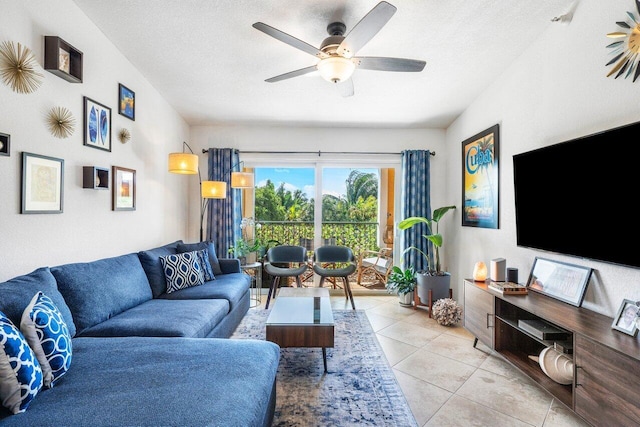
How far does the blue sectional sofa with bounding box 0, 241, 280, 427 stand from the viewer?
1.19 meters

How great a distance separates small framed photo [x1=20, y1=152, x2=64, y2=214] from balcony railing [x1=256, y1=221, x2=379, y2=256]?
9.70 feet

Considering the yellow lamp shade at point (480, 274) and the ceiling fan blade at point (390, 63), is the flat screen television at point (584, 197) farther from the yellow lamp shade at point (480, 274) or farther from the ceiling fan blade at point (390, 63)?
the ceiling fan blade at point (390, 63)

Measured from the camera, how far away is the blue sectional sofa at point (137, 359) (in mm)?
1192

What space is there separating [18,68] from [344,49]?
77.4 inches

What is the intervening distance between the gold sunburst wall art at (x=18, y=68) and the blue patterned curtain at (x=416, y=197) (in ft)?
13.4

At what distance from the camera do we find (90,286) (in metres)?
2.16

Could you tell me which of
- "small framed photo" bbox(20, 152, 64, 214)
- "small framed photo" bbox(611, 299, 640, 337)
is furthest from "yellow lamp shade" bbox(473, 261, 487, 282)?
"small framed photo" bbox(20, 152, 64, 214)

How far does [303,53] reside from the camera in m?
2.89

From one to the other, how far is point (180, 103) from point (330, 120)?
1.96 meters

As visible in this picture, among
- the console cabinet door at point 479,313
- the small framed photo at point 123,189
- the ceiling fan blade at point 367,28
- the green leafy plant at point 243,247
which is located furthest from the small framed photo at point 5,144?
the console cabinet door at point 479,313

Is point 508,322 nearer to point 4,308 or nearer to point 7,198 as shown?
point 4,308

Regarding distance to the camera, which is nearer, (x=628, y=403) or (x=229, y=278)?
(x=628, y=403)

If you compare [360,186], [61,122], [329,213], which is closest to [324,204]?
[329,213]

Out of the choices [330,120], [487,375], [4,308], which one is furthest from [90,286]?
[330,120]
